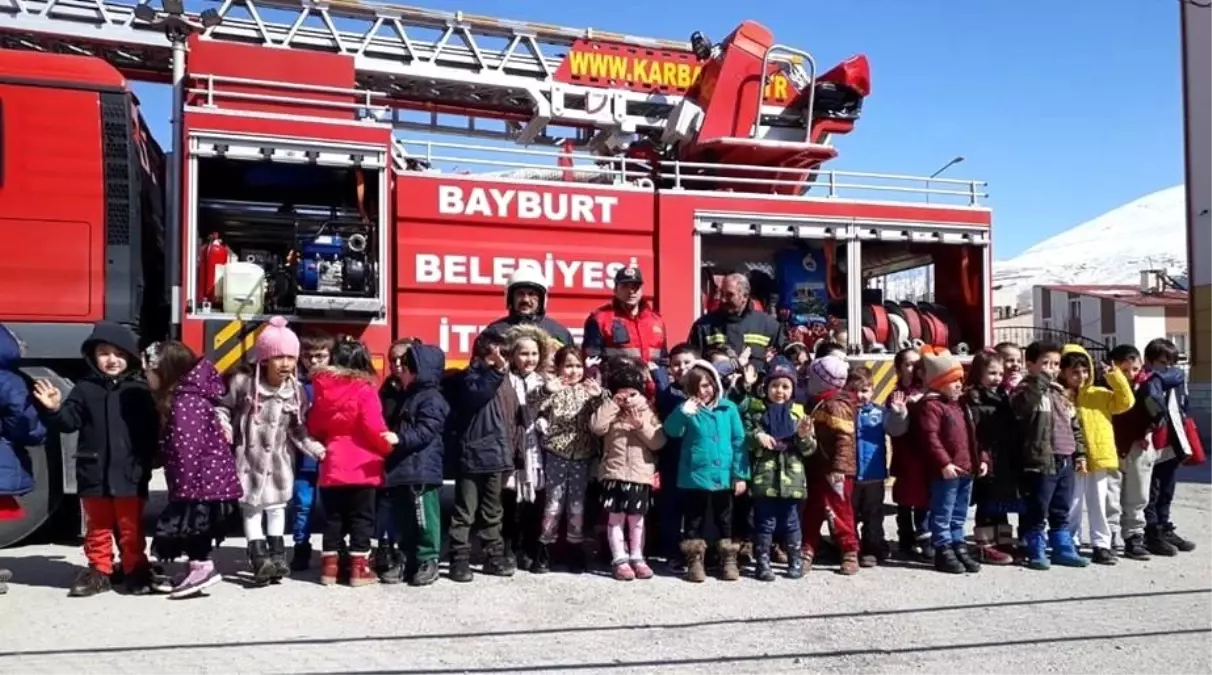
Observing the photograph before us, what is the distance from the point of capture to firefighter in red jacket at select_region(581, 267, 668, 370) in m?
6.38

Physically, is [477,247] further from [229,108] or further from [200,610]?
[200,610]

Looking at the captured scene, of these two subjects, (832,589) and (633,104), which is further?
(633,104)

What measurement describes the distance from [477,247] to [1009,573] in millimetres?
3896

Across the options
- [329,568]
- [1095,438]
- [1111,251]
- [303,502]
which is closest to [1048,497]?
[1095,438]

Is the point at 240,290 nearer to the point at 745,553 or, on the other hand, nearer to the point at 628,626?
the point at 628,626

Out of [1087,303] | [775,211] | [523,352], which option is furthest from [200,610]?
[1087,303]

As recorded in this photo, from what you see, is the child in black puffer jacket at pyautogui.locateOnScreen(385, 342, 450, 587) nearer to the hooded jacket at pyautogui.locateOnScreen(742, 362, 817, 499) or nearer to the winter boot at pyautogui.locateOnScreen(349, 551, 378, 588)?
the winter boot at pyautogui.locateOnScreen(349, 551, 378, 588)

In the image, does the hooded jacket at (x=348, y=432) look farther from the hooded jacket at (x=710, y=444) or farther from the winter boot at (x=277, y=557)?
the hooded jacket at (x=710, y=444)

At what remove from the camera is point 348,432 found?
5.40 m

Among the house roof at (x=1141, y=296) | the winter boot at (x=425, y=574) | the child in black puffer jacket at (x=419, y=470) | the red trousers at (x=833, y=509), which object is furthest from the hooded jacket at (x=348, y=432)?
the house roof at (x=1141, y=296)

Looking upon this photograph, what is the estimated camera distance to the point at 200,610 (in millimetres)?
4875

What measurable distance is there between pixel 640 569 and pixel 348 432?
1.77m

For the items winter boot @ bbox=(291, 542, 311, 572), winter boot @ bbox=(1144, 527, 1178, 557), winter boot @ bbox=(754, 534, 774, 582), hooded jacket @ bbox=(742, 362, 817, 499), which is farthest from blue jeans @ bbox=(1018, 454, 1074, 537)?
winter boot @ bbox=(291, 542, 311, 572)

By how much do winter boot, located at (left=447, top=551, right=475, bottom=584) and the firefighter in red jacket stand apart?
1462 millimetres
